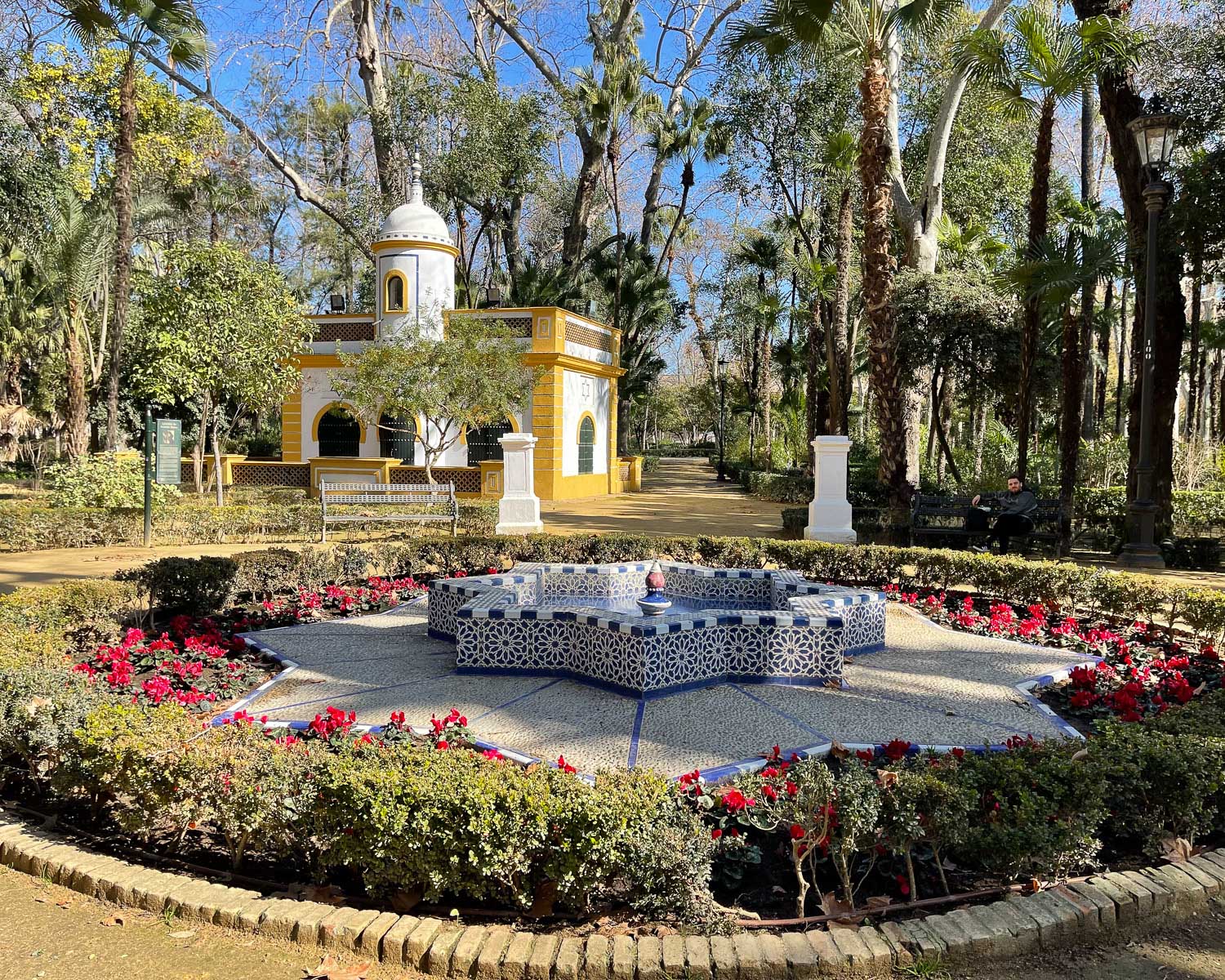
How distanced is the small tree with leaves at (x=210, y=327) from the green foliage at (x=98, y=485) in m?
2.70

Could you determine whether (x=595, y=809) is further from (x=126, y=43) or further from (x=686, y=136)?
(x=686, y=136)

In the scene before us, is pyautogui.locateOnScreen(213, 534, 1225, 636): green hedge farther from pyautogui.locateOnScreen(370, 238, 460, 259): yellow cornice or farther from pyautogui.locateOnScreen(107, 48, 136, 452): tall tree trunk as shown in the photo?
pyautogui.locateOnScreen(370, 238, 460, 259): yellow cornice

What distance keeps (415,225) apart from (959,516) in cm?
1867

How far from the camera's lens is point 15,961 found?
8.72ft

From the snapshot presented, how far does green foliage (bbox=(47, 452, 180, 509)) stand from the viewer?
44.5 ft

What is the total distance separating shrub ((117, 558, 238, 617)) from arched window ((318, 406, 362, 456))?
1689cm

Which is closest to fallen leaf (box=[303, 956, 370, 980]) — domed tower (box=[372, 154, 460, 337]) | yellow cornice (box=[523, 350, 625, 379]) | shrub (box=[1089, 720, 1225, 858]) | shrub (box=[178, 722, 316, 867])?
shrub (box=[178, 722, 316, 867])

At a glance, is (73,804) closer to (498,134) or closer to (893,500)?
(893,500)

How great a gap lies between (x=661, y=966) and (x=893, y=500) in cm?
1090

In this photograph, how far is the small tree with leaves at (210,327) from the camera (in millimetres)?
16797

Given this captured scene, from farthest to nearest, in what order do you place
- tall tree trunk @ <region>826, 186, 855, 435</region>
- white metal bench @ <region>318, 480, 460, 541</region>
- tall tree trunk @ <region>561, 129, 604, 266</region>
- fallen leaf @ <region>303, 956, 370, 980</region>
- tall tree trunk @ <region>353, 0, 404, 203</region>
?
1. tall tree trunk @ <region>353, 0, 404, 203</region>
2. tall tree trunk @ <region>561, 129, 604, 266</region>
3. tall tree trunk @ <region>826, 186, 855, 435</region>
4. white metal bench @ <region>318, 480, 460, 541</region>
5. fallen leaf @ <region>303, 956, 370, 980</region>

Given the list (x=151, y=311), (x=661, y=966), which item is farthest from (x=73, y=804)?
(x=151, y=311)

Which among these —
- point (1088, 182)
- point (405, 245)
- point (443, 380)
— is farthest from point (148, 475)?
point (1088, 182)

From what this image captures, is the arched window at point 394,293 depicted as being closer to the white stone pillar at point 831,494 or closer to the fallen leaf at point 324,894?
the white stone pillar at point 831,494
